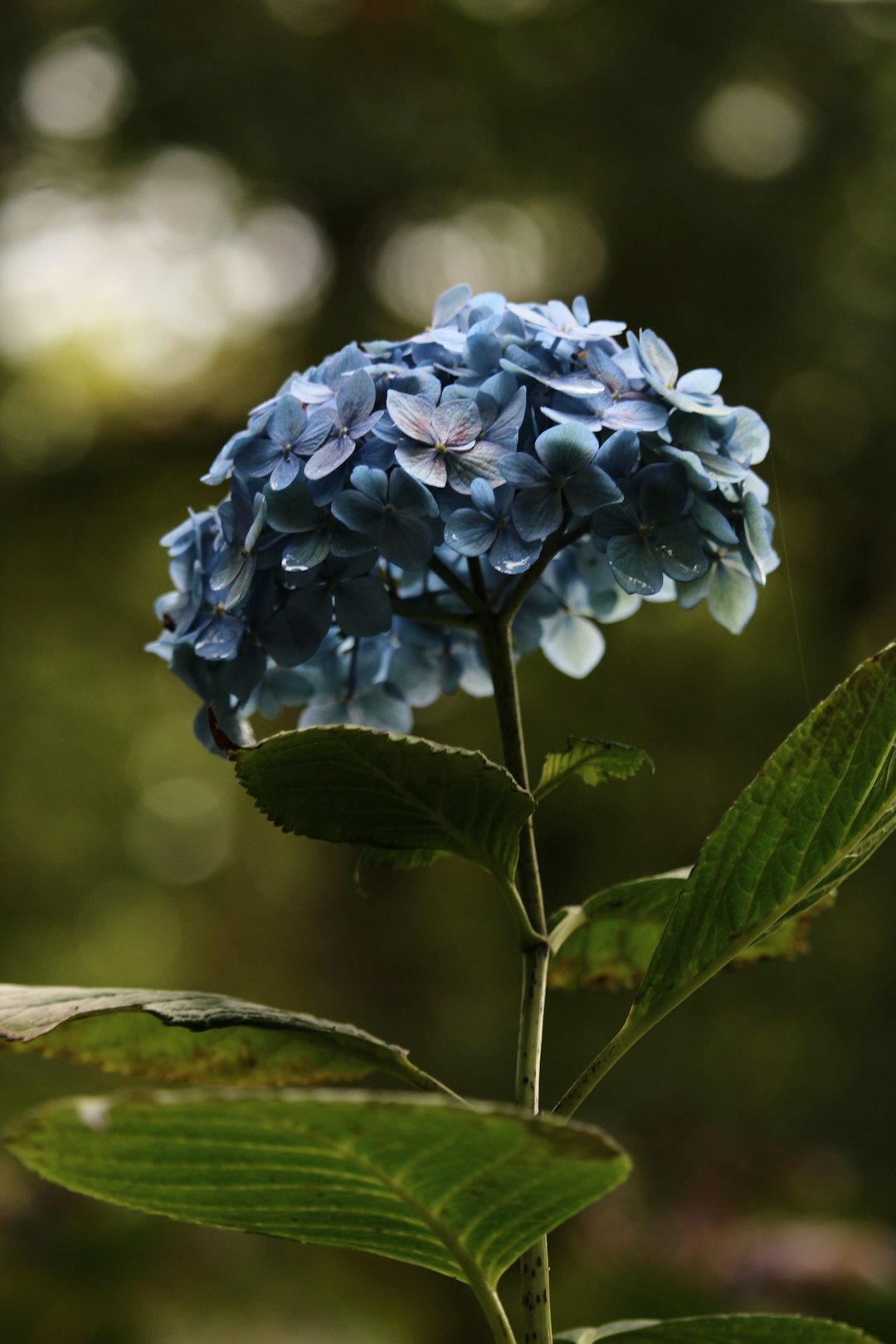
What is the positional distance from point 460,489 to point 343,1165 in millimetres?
291

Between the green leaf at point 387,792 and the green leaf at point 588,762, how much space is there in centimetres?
4

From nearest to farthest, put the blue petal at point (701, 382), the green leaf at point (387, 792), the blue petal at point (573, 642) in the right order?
the green leaf at point (387, 792) → the blue petal at point (701, 382) → the blue petal at point (573, 642)

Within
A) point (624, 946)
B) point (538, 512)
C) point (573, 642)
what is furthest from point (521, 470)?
point (624, 946)

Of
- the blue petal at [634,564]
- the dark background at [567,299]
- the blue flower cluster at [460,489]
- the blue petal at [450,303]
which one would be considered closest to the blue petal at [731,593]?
the blue flower cluster at [460,489]

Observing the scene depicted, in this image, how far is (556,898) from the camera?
3195 millimetres

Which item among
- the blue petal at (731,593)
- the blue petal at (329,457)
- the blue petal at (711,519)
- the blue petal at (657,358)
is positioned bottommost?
the blue petal at (731,593)

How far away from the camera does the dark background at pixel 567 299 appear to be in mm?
3018

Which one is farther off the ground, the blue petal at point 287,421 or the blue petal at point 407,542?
the blue petal at point 287,421

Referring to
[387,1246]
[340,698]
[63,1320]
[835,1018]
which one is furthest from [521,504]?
[835,1018]

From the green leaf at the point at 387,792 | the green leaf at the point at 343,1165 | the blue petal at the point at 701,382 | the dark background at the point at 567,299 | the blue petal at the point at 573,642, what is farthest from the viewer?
the dark background at the point at 567,299

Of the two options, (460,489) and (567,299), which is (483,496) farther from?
(567,299)

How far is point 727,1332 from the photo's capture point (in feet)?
1.90

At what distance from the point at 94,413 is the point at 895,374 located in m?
2.43

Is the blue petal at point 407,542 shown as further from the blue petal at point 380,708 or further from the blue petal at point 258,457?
the blue petal at point 380,708
